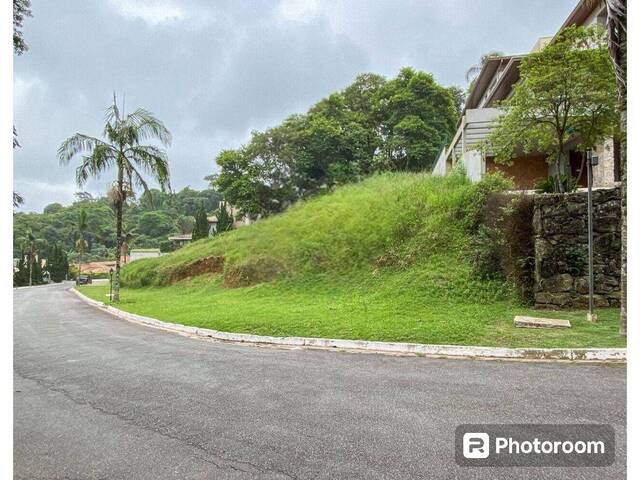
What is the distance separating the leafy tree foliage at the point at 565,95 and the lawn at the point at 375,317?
4.67 meters

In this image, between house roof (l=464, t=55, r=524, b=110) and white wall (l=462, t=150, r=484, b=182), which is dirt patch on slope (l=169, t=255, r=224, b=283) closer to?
white wall (l=462, t=150, r=484, b=182)

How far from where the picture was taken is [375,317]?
8.48 m

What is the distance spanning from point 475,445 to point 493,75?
2331 centimetres

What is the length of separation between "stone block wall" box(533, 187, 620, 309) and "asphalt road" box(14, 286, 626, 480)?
13.7 feet

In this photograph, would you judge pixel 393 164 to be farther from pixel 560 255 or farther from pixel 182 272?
pixel 560 255

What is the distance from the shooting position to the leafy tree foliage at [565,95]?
908cm

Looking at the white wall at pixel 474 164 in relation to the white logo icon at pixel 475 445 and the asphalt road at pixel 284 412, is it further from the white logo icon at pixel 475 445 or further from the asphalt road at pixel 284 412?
the white logo icon at pixel 475 445

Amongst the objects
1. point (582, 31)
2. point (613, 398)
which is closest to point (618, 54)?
point (582, 31)

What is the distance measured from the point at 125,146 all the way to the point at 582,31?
17.3 m

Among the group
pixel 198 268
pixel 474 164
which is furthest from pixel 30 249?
pixel 474 164

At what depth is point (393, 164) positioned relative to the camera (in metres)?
28.2

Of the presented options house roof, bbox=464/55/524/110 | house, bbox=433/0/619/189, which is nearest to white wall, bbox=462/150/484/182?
house, bbox=433/0/619/189

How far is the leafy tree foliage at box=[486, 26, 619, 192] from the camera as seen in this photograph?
357 inches

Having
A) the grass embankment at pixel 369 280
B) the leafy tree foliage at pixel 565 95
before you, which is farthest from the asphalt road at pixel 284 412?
the leafy tree foliage at pixel 565 95
